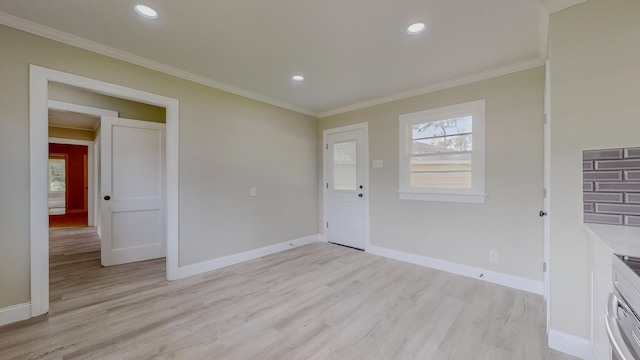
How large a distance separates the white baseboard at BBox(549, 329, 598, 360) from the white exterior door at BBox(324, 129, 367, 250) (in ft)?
8.49

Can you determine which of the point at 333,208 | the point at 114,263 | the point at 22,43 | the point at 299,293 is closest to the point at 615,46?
the point at 299,293

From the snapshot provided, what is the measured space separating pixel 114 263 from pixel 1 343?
177 cm

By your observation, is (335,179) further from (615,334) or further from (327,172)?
(615,334)

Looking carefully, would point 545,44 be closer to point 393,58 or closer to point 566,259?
point 393,58

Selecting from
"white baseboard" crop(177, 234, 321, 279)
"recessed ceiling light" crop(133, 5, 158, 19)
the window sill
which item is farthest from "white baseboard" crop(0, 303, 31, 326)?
the window sill

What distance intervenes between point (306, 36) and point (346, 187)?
274 cm

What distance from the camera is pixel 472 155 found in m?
3.10

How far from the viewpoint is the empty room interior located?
170 centimetres

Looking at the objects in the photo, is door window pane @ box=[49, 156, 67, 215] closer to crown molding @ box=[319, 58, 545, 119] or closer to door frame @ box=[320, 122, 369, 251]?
door frame @ box=[320, 122, 369, 251]

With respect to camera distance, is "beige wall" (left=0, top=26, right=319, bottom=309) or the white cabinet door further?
"beige wall" (left=0, top=26, right=319, bottom=309)

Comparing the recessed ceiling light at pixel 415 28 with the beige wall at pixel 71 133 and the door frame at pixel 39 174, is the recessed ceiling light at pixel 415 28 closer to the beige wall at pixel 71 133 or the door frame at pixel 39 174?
the door frame at pixel 39 174

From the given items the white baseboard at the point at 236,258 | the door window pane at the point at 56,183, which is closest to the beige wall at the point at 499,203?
the white baseboard at the point at 236,258

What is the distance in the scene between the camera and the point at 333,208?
469 cm

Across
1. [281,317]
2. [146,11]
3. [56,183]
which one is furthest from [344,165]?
[56,183]
